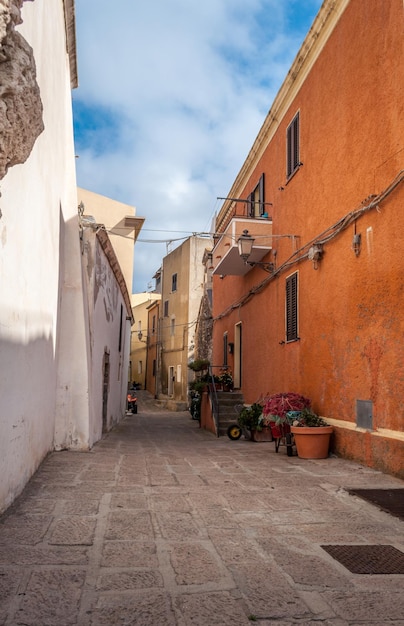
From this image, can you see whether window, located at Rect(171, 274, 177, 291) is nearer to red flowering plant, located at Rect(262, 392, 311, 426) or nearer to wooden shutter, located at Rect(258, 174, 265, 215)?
wooden shutter, located at Rect(258, 174, 265, 215)

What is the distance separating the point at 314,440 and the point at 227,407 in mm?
6117

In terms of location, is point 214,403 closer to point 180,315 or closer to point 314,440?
point 314,440

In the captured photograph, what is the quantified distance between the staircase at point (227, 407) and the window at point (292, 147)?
603cm

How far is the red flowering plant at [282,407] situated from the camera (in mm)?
8047

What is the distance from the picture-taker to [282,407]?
8.12 meters

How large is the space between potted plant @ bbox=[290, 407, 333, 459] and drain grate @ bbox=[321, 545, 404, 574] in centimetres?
398

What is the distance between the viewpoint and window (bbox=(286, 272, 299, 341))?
1010cm

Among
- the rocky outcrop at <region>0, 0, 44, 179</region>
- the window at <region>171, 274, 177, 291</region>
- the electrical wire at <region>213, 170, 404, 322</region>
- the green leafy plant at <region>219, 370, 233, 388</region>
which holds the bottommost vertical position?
the green leafy plant at <region>219, 370, 233, 388</region>

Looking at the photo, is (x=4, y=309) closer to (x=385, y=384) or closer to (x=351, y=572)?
(x=351, y=572)

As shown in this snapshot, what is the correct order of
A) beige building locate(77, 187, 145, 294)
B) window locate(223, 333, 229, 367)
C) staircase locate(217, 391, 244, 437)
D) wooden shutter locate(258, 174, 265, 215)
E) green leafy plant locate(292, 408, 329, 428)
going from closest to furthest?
green leafy plant locate(292, 408, 329, 428)
staircase locate(217, 391, 244, 437)
wooden shutter locate(258, 174, 265, 215)
window locate(223, 333, 229, 367)
beige building locate(77, 187, 145, 294)

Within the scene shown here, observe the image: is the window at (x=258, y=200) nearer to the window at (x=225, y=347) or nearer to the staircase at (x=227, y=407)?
the window at (x=225, y=347)

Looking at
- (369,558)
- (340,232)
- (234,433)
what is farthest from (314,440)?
(369,558)

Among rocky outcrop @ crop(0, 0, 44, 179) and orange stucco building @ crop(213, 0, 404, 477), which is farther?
A: orange stucco building @ crop(213, 0, 404, 477)

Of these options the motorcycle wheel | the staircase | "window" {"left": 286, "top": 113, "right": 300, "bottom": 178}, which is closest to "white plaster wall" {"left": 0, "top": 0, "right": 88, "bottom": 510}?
the motorcycle wheel
